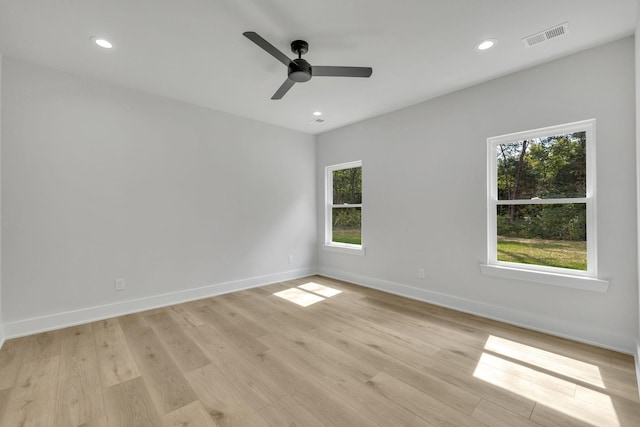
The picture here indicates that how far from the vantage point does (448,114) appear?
3.48 meters

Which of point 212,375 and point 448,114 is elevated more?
point 448,114

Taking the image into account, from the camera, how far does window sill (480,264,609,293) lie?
248cm

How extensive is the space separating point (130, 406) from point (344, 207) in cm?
381

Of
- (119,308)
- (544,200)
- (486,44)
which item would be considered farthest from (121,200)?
(544,200)

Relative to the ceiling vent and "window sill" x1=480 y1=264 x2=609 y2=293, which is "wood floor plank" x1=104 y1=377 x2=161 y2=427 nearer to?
"window sill" x1=480 y1=264 x2=609 y2=293

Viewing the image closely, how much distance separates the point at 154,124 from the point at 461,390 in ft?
13.5

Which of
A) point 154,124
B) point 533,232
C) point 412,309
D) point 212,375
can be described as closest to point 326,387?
point 212,375

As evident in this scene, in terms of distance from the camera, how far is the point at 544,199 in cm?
284

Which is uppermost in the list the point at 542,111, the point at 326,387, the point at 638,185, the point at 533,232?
the point at 542,111

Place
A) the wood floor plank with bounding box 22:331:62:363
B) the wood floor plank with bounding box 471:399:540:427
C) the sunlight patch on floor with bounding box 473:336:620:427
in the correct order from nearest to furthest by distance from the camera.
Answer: the wood floor plank with bounding box 471:399:540:427
the sunlight patch on floor with bounding box 473:336:620:427
the wood floor plank with bounding box 22:331:62:363

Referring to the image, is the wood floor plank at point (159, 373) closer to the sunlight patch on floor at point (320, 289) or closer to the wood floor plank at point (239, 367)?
the wood floor plank at point (239, 367)

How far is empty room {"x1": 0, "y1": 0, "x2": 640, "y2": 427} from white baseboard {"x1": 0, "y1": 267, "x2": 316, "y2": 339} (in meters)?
0.02

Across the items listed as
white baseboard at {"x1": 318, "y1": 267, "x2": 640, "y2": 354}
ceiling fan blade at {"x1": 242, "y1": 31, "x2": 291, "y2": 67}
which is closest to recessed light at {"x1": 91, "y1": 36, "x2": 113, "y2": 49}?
ceiling fan blade at {"x1": 242, "y1": 31, "x2": 291, "y2": 67}

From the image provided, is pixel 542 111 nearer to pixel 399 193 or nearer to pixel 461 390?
pixel 399 193
